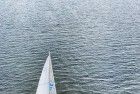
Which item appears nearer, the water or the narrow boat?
the narrow boat

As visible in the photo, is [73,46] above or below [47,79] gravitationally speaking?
above

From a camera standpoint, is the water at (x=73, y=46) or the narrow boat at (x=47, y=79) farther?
the water at (x=73, y=46)

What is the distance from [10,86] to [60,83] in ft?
28.5

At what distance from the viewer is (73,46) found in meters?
71.3

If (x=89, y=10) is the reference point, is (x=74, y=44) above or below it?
below

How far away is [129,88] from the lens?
177 feet

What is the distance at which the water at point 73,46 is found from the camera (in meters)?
55.6

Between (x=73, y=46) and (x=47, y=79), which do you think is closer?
(x=47, y=79)

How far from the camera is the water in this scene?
55594 millimetres

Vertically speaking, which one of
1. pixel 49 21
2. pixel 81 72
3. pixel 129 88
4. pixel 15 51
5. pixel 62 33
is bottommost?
pixel 129 88

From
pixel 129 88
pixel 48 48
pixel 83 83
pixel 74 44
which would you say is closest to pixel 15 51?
pixel 48 48

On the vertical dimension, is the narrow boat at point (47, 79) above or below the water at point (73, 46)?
below

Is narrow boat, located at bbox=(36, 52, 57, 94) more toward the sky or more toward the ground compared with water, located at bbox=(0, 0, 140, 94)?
more toward the ground

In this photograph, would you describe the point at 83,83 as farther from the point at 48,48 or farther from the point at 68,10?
the point at 68,10
